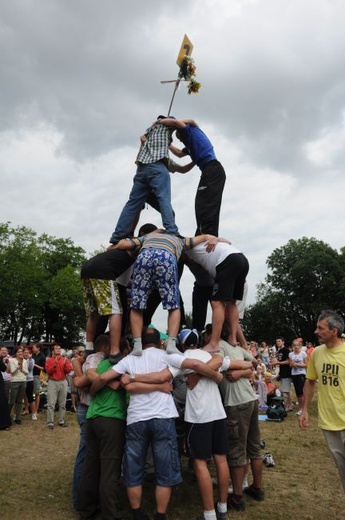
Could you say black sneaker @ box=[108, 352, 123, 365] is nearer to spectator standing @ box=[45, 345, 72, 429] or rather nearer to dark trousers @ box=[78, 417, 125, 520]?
dark trousers @ box=[78, 417, 125, 520]

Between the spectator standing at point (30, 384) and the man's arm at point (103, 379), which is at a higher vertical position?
the man's arm at point (103, 379)

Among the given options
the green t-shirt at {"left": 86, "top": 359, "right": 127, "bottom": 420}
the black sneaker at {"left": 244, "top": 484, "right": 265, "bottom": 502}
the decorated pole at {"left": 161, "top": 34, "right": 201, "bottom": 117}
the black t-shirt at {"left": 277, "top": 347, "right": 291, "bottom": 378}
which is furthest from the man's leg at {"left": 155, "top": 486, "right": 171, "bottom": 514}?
the black t-shirt at {"left": 277, "top": 347, "right": 291, "bottom": 378}

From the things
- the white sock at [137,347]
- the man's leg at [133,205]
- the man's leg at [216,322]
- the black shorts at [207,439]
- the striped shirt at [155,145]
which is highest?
the striped shirt at [155,145]

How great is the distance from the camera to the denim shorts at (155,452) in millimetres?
5074

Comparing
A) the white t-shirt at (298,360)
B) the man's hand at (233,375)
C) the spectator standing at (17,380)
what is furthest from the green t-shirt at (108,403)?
the white t-shirt at (298,360)

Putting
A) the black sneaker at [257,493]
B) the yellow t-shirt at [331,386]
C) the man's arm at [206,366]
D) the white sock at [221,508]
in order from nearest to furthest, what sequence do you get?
the yellow t-shirt at [331,386] → the man's arm at [206,366] → the white sock at [221,508] → the black sneaker at [257,493]

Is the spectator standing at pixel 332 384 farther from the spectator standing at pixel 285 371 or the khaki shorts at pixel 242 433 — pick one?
the spectator standing at pixel 285 371

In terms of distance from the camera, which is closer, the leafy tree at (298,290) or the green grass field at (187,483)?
the green grass field at (187,483)

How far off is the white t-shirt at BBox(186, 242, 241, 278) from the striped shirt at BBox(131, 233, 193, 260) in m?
0.15

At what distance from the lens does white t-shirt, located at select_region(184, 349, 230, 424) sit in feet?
17.7

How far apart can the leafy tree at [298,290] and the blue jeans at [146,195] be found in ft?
151

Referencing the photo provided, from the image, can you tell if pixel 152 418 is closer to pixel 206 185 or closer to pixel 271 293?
pixel 206 185

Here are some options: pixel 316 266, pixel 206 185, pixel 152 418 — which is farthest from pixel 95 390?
pixel 316 266

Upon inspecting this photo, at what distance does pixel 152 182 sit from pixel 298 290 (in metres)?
50.3
